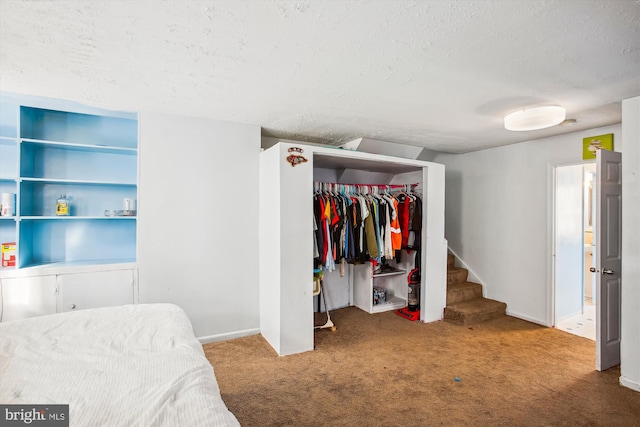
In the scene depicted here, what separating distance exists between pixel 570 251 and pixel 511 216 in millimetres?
768

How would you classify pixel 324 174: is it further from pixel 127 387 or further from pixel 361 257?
pixel 127 387

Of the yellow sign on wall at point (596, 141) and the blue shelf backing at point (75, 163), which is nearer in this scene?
the blue shelf backing at point (75, 163)

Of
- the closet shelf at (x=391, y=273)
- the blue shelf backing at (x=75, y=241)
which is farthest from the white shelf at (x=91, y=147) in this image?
the closet shelf at (x=391, y=273)

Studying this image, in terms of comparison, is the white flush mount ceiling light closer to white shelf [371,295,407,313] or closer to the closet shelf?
the closet shelf

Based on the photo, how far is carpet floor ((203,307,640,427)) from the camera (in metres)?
1.94

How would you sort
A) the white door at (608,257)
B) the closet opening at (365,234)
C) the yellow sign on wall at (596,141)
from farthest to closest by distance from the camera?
the closet opening at (365,234)
the yellow sign on wall at (596,141)
the white door at (608,257)

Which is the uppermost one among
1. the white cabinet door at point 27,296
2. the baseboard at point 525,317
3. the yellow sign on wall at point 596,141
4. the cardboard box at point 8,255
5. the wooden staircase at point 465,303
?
the yellow sign on wall at point 596,141

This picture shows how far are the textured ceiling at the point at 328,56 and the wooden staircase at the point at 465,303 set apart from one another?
2.24m

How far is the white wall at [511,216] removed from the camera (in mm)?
3516

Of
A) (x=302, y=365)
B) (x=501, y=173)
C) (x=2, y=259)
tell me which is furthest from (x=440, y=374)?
(x=2, y=259)

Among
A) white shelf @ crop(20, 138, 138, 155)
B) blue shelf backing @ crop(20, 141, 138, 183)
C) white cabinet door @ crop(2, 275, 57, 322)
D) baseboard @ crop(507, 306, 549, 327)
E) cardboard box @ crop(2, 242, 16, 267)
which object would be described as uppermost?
white shelf @ crop(20, 138, 138, 155)

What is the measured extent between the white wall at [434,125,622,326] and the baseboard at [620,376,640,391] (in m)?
1.25

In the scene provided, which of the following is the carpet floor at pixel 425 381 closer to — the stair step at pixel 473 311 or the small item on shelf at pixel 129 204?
the stair step at pixel 473 311

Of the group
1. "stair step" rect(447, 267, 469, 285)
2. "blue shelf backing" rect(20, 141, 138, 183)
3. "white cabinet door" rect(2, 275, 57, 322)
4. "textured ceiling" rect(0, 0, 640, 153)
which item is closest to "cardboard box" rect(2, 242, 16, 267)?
"white cabinet door" rect(2, 275, 57, 322)
